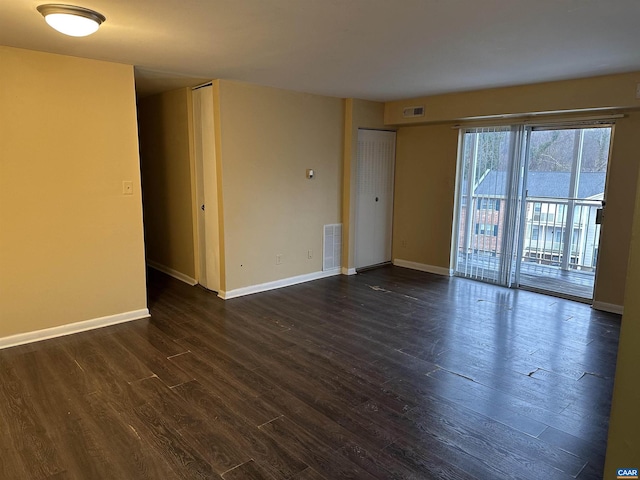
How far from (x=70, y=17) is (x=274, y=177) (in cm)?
278

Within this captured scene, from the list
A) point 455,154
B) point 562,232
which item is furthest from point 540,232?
point 455,154

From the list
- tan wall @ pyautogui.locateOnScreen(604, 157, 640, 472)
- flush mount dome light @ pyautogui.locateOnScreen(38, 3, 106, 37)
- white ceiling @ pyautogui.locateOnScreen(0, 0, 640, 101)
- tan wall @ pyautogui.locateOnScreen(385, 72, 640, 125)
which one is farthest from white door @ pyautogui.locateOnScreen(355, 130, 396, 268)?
tan wall @ pyautogui.locateOnScreen(604, 157, 640, 472)

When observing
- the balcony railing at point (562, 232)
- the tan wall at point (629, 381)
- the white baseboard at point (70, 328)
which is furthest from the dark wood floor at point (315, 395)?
the balcony railing at point (562, 232)

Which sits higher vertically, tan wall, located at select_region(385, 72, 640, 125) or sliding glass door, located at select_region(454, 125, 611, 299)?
tan wall, located at select_region(385, 72, 640, 125)

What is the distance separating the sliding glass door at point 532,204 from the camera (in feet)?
16.8

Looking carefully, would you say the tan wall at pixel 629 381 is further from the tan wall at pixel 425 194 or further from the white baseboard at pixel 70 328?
the tan wall at pixel 425 194

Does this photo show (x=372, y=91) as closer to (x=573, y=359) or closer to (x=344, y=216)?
(x=344, y=216)

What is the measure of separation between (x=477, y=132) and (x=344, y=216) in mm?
2006

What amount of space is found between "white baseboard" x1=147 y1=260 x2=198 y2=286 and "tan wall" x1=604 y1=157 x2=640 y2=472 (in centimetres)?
463

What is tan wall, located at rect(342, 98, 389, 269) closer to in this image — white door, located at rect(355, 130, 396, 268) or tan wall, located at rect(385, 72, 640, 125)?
white door, located at rect(355, 130, 396, 268)

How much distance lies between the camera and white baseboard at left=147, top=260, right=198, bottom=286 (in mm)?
5315

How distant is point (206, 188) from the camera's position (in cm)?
484

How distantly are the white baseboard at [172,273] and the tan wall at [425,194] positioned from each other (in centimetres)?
303

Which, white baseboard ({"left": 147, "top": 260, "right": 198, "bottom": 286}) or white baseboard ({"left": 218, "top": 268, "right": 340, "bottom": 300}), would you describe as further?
white baseboard ({"left": 147, "top": 260, "right": 198, "bottom": 286})
